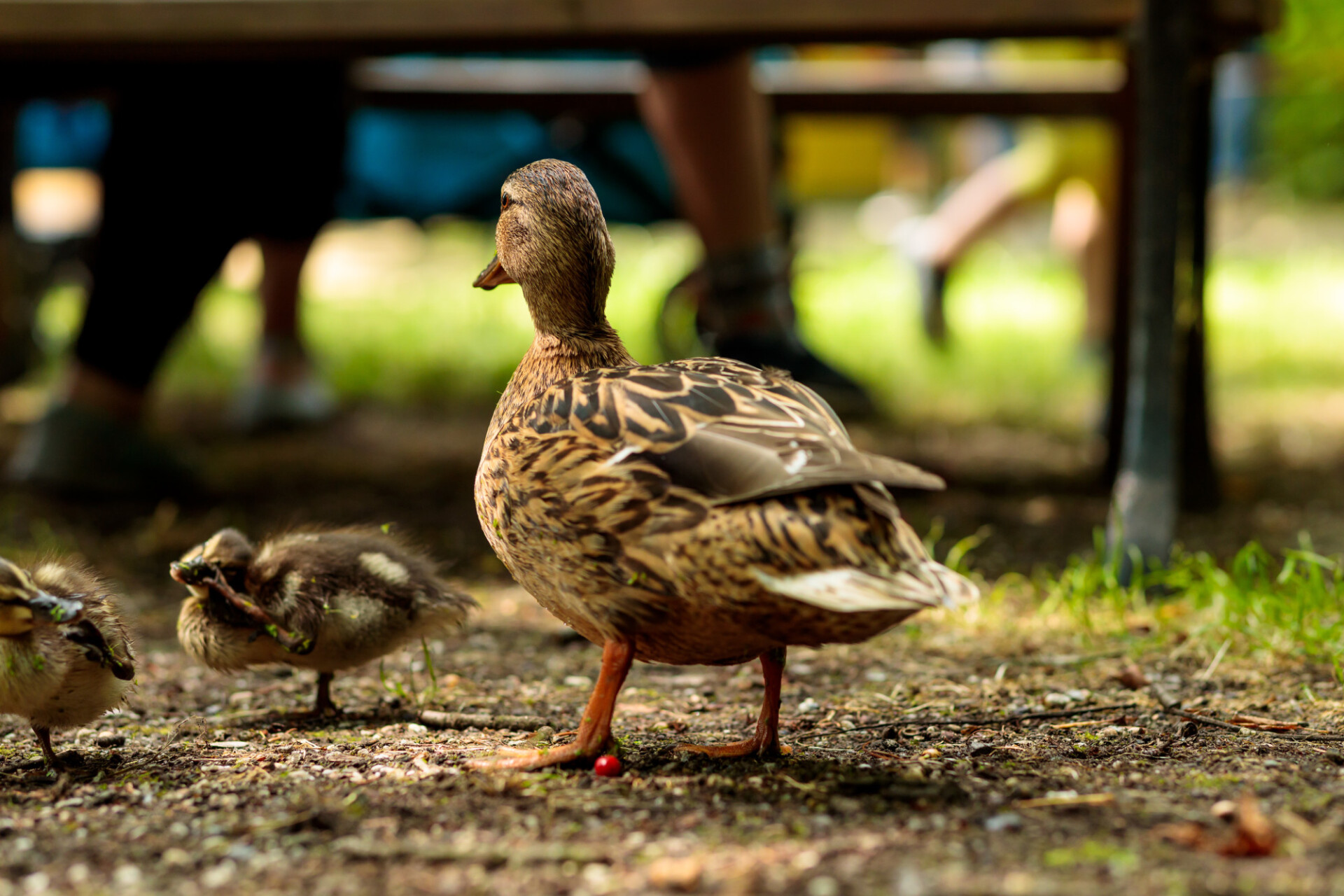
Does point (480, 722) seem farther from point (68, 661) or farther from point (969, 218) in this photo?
point (969, 218)

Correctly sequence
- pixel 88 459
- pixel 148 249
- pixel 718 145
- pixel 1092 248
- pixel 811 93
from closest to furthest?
pixel 148 249
pixel 88 459
pixel 718 145
pixel 811 93
pixel 1092 248

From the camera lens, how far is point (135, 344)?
467 centimetres

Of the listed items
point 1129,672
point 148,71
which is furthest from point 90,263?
point 1129,672

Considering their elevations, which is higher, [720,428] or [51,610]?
[720,428]

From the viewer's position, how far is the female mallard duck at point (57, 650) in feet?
7.48

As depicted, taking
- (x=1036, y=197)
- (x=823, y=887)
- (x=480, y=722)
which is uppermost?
(x=1036, y=197)

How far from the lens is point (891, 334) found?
7.94 m

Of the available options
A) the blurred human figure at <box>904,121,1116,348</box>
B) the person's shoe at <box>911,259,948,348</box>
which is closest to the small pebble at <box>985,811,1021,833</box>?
the blurred human figure at <box>904,121,1116,348</box>

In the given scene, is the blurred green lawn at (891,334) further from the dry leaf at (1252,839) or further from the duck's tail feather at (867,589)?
the dry leaf at (1252,839)

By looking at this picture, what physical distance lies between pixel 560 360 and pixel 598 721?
26.8 inches

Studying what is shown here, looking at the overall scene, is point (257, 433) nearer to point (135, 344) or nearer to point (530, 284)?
point (135, 344)

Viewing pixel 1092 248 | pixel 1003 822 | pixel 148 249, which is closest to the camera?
pixel 1003 822

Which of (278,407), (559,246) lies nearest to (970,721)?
(559,246)

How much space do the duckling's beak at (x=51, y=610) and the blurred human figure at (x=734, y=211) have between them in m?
2.94
